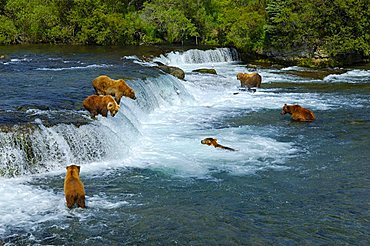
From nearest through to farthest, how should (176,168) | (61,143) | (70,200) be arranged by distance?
(70,200), (176,168), (61,143)

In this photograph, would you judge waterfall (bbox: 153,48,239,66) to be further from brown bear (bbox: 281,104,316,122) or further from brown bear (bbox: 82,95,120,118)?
brown bear (bbox: 82,95,120,118)

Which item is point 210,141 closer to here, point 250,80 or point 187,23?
point 250,80

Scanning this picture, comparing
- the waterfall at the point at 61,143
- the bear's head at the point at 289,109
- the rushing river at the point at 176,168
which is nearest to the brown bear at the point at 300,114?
the bear's head at the point at 289,109

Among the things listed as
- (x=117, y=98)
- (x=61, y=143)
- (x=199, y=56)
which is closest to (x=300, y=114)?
(x=117, y=98)

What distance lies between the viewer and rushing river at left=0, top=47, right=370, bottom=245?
7609 mm

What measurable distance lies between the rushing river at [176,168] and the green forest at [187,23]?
1341 centimetres

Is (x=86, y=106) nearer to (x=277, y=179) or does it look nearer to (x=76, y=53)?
(x=277, y=179)

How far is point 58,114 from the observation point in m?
12.5

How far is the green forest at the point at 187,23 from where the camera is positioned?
32.3m

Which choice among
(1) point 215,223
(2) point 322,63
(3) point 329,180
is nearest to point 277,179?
(3) point 329,180

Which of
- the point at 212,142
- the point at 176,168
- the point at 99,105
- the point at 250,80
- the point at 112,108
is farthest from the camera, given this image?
the point at 250,80

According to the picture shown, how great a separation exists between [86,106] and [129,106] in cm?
320

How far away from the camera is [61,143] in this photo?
11.1m

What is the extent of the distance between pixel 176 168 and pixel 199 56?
22017mm
